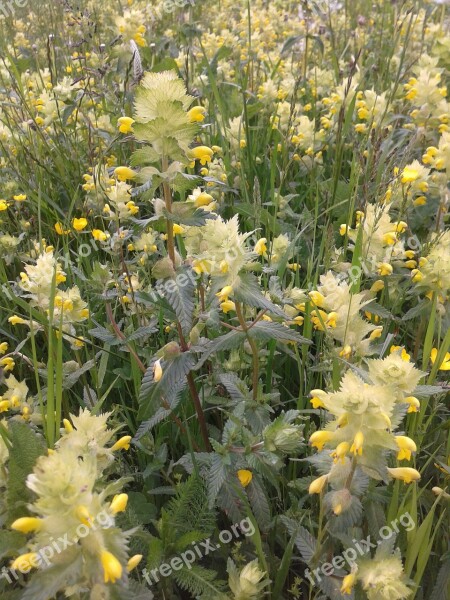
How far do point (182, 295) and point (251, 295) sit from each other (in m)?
0.16

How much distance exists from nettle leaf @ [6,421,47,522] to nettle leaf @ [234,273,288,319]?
1.72 ft

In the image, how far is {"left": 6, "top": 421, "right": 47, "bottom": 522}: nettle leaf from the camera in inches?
39.9

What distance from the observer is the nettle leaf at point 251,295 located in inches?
47.6

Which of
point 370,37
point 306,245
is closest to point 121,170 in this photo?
point 306,245

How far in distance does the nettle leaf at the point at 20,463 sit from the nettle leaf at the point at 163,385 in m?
0.23

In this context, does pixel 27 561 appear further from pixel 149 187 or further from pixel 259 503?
pixel 149 187

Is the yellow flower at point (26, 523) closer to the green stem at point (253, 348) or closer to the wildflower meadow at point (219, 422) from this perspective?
the wildflower meadow at point (219, 422)

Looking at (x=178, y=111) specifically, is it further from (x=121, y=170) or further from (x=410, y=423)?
(x=410, y=423)

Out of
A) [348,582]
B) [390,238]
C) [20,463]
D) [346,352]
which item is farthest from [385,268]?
[20,463]

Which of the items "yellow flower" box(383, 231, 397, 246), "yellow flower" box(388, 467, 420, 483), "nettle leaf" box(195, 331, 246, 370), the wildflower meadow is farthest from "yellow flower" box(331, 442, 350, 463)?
"yellow flower" box(383, 231, 397, 246)

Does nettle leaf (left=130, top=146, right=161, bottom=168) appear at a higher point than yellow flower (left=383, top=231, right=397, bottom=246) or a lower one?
higher

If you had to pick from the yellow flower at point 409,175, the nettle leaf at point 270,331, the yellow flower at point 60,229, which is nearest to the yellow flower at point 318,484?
the nettle leaf at point 270,331

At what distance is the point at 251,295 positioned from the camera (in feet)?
4.04

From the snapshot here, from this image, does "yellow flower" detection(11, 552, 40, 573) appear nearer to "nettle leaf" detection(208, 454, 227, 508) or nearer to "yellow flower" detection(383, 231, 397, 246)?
"nettle leaf" detection(208, 454, 227, 508)
